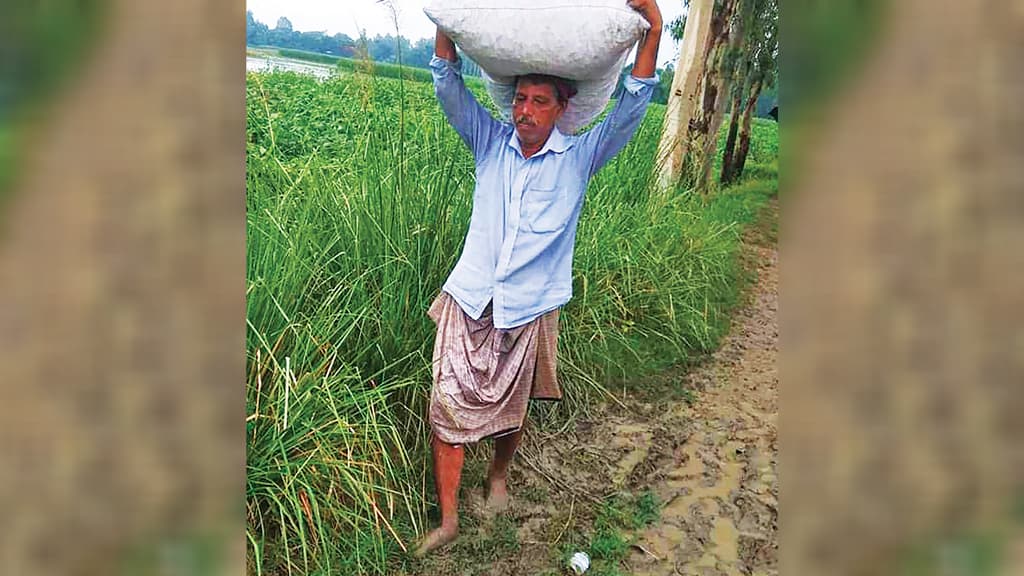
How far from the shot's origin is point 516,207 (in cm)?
203

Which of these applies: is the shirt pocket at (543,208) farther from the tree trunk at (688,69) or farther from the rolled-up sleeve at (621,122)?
the tree trunk at (688,69)

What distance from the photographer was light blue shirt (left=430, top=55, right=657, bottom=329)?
2014mm

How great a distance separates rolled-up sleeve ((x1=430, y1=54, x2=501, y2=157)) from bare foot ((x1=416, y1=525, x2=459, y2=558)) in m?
1.15

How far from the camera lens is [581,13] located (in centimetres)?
164

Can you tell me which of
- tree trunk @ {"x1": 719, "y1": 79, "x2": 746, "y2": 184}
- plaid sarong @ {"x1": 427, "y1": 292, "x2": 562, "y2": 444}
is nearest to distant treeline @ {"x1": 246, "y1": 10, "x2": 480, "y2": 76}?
plaid sarong @ {"x1": 427, "y1": 292, "x2": 562, "y2": 444}

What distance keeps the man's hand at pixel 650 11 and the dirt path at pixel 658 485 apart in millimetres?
1604

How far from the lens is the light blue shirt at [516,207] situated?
2014 millimetres

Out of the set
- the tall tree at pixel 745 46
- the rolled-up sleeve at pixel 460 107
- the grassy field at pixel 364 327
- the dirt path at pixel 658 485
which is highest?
the tall tree at pixel 745 46

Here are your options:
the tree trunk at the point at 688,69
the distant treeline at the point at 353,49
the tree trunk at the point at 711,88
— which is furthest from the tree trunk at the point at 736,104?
the distant treeline at the point at 353,49

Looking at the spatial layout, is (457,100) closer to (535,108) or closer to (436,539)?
(535,108)

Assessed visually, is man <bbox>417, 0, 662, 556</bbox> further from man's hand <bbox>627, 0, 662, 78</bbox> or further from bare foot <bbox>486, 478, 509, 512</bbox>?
bare foot <bbox>486, 478, 509, 512</bbox>

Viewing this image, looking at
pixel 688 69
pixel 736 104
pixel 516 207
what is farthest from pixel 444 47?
pixel 736 104
